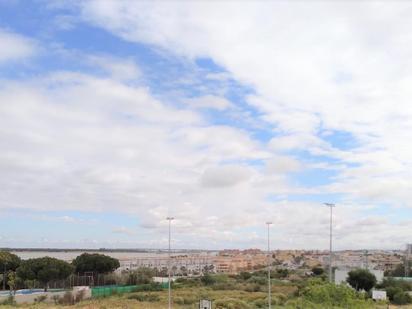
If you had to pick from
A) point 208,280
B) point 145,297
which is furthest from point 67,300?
point 208,280

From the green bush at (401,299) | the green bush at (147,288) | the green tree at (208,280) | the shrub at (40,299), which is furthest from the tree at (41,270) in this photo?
→ the green bush at (401,299)

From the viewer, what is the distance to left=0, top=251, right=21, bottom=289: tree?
242 ft

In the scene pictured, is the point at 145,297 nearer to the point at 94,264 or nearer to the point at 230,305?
the point at 230,305

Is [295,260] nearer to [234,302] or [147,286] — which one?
[147,286]

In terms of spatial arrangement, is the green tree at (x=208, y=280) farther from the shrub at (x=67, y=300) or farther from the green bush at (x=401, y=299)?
the shrub at (x=67, y=300)

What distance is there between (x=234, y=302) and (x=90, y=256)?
4244 centimetres

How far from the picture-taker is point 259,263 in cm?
18988

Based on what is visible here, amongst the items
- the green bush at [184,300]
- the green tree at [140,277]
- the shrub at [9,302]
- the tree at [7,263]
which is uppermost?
the tree at [7,263]

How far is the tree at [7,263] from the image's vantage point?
242ft

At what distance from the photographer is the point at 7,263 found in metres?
75.6

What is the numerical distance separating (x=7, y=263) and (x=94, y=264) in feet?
43.1

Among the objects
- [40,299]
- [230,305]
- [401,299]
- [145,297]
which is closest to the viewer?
[230,305]

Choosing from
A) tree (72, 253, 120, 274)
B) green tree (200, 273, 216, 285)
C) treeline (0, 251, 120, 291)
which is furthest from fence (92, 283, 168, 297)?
tree (72, 253, 120, 274)

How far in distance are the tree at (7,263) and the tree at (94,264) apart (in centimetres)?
900
